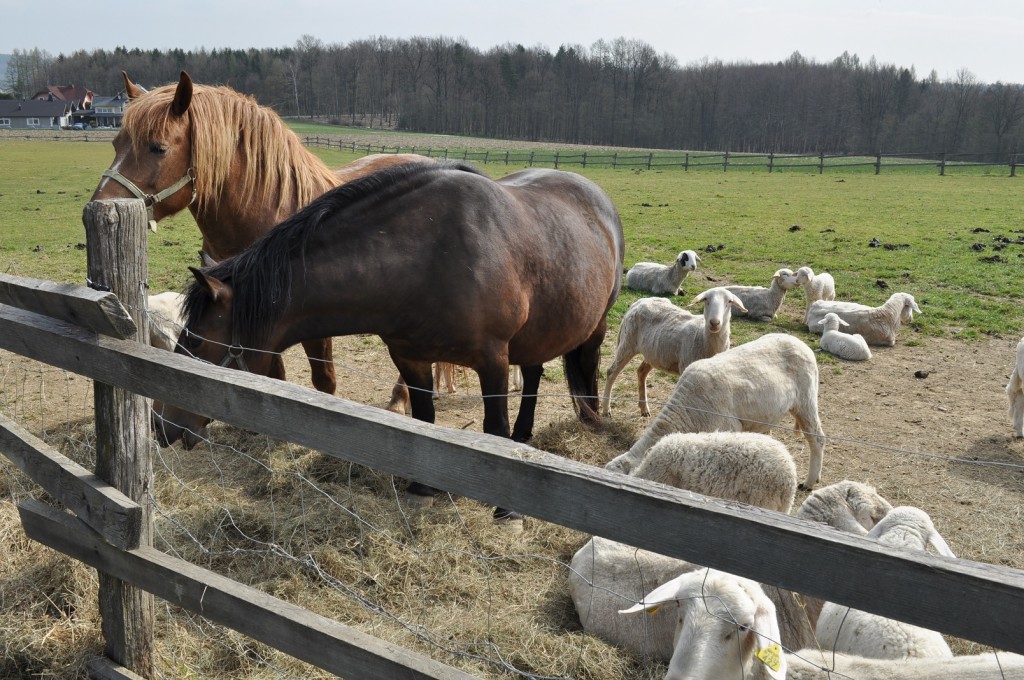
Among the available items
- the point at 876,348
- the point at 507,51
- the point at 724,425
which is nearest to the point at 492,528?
the point at 724,425

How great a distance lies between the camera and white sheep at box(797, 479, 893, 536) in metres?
4.85

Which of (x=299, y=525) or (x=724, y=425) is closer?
(x=299, y=525)

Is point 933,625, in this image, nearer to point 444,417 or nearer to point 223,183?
point 223,183

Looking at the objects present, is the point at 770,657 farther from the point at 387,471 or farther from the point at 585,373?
the point at 585,373

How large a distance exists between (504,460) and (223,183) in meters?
4.90

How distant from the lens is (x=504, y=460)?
6.71 ft

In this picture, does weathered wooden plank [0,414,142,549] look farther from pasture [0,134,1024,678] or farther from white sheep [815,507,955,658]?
white sheep [815,507,955,658]

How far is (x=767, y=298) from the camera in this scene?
12008mm

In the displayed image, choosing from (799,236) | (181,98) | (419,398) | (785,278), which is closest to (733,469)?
(419,398)

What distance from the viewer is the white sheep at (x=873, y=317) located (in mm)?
10727

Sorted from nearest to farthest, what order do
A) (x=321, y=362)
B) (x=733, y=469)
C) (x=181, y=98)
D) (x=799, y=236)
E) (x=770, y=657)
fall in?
(x=770, y=657), (x=733, y=469), (x=181, y=98), (x=321, y=362), (x=799, y=236)

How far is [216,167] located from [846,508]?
5055mm

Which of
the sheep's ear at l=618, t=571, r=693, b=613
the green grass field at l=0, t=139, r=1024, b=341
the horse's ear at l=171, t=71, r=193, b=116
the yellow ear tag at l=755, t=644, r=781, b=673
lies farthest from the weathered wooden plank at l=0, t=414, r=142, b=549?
the green grass field at l=0, t=139, r=1024, b=341

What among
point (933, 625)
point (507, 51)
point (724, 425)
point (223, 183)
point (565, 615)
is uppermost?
point (507, 51)
